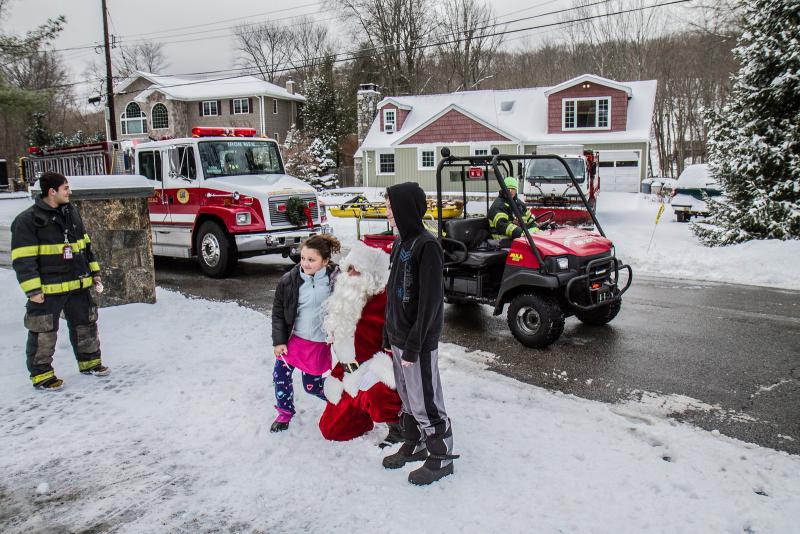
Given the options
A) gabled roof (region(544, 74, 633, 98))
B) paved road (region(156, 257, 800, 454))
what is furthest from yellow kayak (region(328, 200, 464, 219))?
gabled roof (region(544, 74, 633, 98))

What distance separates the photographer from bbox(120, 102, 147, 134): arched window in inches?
1778

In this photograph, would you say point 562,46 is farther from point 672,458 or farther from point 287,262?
point 672,458

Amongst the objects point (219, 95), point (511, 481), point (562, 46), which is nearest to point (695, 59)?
point (562, 46)

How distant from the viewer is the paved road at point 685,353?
4.70 metres

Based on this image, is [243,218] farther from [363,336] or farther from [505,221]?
[363,336]

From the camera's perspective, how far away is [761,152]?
1211cm

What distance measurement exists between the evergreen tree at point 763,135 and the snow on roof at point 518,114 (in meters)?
18.2

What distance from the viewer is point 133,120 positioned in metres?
45.5

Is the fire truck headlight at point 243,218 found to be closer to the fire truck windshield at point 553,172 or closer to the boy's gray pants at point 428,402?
the boy's gray pants at point 428,402

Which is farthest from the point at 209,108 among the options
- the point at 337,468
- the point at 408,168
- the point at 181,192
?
the point at 337,468

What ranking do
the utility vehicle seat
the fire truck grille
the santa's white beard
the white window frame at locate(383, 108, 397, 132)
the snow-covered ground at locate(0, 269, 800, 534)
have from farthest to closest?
the white window frame at locate(383, 108, 397, 132)
the fire truck grille
the utility vehicle seat
the santa's white beard
the snow-covered ground at locate(0, 269, 800, 534)

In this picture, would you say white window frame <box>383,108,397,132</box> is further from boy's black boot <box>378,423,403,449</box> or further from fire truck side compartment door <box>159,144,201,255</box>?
boy's black boot <box>378,423,403,449</box>

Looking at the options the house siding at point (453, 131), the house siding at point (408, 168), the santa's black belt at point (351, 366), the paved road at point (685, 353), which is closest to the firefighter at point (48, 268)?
the santa's black belt at point (351, 366)

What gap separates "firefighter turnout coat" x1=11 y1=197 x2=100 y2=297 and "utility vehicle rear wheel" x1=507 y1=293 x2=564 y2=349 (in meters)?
4.30
